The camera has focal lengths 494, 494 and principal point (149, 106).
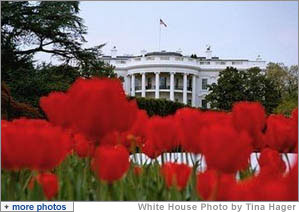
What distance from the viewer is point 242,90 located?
50.9 inches

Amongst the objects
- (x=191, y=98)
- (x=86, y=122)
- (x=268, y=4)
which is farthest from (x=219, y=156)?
(x=191, y=98)

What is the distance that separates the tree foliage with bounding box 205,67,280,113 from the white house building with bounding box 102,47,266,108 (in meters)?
0.02

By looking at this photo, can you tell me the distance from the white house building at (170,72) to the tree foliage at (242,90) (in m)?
0.02

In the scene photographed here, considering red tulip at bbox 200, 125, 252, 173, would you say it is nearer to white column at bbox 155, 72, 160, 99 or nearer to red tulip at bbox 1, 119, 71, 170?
red tulip at bbox 1, 119, 71, 170

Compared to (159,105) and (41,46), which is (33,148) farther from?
(159,105)

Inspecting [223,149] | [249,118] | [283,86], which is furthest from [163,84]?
[223,149]

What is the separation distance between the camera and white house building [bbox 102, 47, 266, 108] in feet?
3.91

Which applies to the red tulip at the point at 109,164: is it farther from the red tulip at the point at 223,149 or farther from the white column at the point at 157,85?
the white column at the point at 157,85

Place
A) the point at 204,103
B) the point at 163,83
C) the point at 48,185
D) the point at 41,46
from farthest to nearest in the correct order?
the point at 163,83, the point at 204,103, the point at 41,46, the point at 48,185

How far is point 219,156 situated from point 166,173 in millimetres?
149

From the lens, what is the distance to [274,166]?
1.71ft

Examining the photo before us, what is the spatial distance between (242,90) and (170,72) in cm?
23

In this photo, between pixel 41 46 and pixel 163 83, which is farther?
pixel 163 83
